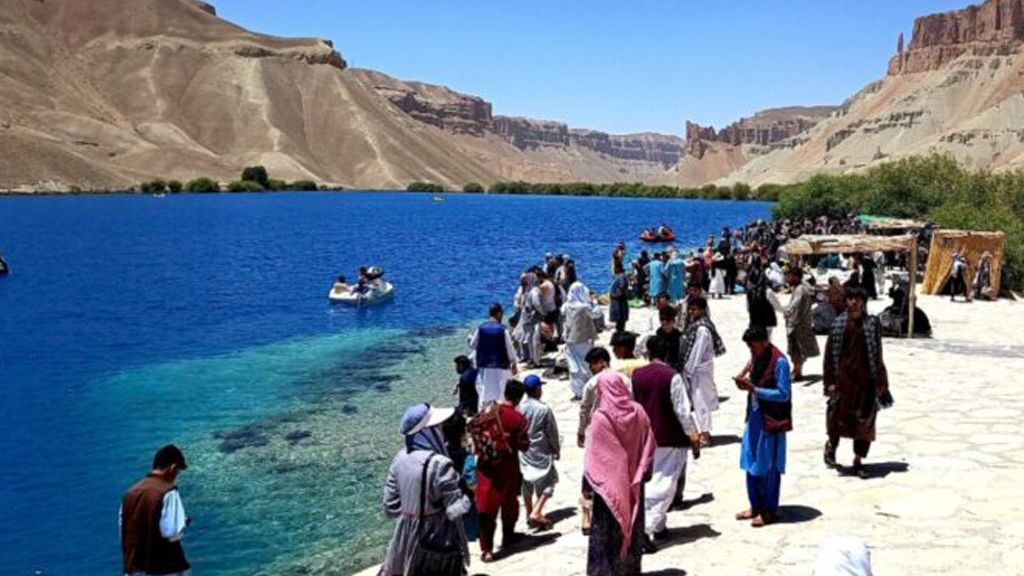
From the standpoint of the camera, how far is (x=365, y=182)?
200 m

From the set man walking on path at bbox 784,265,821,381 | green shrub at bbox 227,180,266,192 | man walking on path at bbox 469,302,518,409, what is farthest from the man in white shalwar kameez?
green shrub at bbox 227,180,266,192

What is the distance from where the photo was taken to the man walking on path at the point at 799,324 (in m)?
13.9

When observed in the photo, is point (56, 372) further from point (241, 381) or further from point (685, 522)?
point (685, 522)

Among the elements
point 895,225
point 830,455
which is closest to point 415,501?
point 830,455

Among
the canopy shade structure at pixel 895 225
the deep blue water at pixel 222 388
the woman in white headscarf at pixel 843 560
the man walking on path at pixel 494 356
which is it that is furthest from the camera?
the canopy shade structure at pixel 895 225

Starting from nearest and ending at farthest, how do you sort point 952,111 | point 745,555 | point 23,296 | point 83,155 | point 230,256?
1. point 745,555
2. point 23,296
3. point 230,256
4. point 83,155
5. point 952,111

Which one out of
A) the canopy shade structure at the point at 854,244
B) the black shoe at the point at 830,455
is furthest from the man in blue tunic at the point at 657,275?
the black shoe at the point at 830,455

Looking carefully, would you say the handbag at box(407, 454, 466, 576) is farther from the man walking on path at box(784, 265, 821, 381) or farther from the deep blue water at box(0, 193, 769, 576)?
the man walking on path at box(784, 265, 821, 381)

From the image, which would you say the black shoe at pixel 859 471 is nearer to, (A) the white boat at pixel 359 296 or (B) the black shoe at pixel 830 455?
(B) the black shoe at pixel 830 455

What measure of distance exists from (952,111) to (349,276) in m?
184

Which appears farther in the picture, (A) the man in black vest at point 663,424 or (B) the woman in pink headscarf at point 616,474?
(A) the man in black vest at point 663,424

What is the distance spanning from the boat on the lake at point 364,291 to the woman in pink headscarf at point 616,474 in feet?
92.2

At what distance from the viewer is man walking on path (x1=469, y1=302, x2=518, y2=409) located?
38.5ft

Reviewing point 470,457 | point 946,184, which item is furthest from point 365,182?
point 470,457
